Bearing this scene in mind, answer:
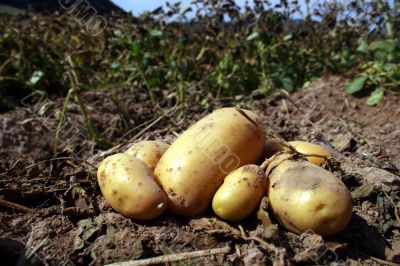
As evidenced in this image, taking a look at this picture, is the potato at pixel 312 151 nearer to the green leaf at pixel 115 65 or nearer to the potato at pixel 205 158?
the potato at pixel 205 158

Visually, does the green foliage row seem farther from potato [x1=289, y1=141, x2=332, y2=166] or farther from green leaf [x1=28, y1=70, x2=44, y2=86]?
potato [x1=289, y1=141, x2=332, y2=166]

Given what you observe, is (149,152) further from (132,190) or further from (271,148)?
(271,148)

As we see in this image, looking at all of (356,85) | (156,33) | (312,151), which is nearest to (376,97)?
(356,85)

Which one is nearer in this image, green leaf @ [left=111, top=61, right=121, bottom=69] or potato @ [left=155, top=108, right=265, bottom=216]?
potato @ [left=155, top=108, right=265, bottom=216]

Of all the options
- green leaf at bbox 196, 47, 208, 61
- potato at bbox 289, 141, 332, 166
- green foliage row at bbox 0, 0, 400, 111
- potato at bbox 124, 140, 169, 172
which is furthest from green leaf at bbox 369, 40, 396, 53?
potato at bbox 124, 140, 169, 172

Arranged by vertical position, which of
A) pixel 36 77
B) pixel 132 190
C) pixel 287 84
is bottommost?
pixel 287 84

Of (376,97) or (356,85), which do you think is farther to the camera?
(356,85)

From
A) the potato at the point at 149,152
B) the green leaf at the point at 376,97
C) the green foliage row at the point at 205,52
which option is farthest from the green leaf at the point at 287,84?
the potato at the point at 149,152
